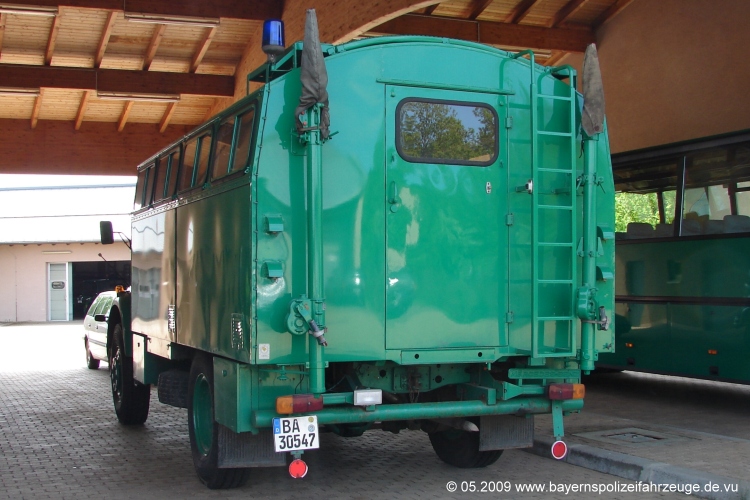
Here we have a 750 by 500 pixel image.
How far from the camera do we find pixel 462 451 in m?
7.84

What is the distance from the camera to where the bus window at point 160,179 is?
9.16 m

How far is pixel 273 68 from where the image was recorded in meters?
6.38

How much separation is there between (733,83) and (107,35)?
12398 mm

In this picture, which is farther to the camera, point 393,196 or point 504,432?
point 504,432

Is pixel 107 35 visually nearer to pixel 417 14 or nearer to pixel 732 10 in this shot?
pixel 417 14

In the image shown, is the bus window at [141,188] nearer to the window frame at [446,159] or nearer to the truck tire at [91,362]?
the window frame at [446,159]

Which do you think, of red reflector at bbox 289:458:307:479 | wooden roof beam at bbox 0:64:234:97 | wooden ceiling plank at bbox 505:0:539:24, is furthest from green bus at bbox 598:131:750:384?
wooden roof beam at bbox 0:64:234:97

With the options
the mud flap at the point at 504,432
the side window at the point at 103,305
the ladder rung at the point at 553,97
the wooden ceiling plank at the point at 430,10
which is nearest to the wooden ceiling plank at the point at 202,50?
the wooden ceiling plank at the point at 430,10

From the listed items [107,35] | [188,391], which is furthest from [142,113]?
[188,391]

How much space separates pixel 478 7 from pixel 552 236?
1298 cm

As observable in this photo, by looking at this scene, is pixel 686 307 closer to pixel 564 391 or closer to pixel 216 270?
pixel 564 391

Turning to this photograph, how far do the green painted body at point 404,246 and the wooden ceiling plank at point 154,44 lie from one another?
478 inches

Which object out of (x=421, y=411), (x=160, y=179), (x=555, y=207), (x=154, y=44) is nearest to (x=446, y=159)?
(x=555, y=207)

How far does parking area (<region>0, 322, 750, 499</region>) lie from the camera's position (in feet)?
23.4
